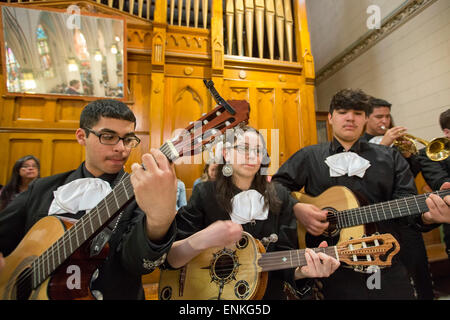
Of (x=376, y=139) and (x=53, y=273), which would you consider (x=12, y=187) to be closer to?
(x=53, y=273)

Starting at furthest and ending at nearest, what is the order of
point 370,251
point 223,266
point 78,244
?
point 223,266 → point 370,251 → point 78,244

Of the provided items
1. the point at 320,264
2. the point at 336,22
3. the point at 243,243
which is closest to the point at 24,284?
the point at 243,243

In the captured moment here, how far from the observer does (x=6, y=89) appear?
3104mm

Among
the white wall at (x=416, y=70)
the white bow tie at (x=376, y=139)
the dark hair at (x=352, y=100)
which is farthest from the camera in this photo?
the white wall at (x=416, y=70)

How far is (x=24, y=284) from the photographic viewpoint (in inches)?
36.8

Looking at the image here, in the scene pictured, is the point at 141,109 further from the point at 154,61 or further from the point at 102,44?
the point at 102,44

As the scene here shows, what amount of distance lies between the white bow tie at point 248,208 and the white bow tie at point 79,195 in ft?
2.24

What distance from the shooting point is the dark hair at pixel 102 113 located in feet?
3.99

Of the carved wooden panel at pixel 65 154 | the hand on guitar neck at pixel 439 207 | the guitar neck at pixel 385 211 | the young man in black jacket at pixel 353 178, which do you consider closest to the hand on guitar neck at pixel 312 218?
the young man in black jacket at pixel 353 178

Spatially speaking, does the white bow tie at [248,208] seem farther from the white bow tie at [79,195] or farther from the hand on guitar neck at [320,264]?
the white bow tie at [79,195]

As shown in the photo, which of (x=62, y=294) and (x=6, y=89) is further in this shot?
(x=6, y=89)

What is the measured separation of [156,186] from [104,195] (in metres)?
→ 0.49
